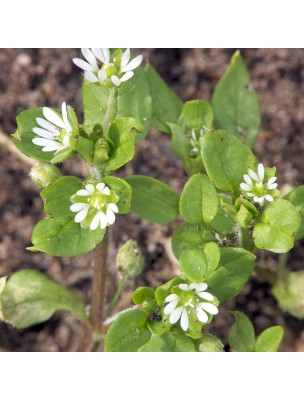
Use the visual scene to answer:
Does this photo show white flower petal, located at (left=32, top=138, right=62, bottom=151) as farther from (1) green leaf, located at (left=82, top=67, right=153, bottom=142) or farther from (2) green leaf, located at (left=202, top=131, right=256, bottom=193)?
(2) green leaf, located at (left=202, top=131, right=256, bottom=193)

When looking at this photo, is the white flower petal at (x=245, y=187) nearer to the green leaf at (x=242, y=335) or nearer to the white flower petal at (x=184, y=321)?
the white flower petal at (x=184, y=321)

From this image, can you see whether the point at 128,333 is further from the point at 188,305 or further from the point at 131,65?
the point at 131,65

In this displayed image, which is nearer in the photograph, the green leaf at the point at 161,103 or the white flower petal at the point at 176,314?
the white flower petal at the point at 176,314

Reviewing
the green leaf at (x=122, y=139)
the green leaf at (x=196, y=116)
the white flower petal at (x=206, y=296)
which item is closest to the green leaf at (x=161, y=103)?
the green leaf at (x=196, y=116)

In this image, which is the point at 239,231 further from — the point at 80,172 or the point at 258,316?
the point at 80,172

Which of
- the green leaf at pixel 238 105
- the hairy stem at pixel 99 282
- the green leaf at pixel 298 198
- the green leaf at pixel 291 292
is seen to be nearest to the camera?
the green leaf at pixel 298 198

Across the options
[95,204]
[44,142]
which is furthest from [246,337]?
[44,142]

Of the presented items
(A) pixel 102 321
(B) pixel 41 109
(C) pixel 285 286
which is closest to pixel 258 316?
(C) pixel 285 286
